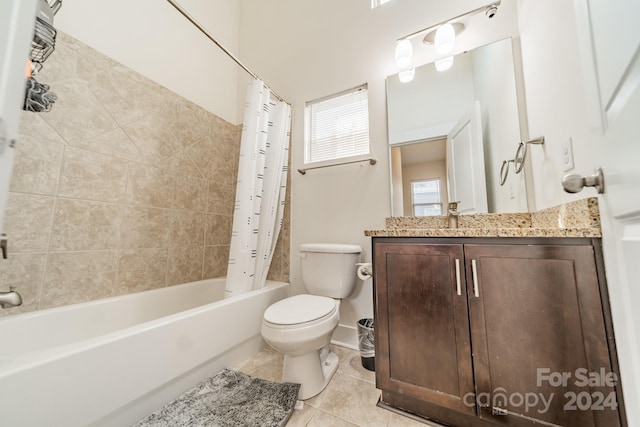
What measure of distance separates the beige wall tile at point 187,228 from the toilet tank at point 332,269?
95cm

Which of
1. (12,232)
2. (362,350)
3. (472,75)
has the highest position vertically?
(472,75)

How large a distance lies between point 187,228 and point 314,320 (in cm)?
130

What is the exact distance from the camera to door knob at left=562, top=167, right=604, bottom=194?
0.54 m

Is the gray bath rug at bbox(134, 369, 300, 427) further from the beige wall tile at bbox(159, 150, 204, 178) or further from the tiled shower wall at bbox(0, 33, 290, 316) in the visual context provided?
the beige wall tile at bbox(159, 150, 204, 178)

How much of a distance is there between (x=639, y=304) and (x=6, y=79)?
1.17 m

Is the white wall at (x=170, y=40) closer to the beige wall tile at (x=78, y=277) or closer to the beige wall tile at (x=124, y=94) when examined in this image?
the beige wall tile at (x=124, y=94)

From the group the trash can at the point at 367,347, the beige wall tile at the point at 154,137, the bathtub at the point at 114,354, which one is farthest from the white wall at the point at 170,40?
the trash can at the point at 367,347

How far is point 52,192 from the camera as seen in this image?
1238 millimetres

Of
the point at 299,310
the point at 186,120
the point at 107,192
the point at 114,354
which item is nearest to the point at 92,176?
the point at 107,192

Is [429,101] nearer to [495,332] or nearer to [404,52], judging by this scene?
[404,52]

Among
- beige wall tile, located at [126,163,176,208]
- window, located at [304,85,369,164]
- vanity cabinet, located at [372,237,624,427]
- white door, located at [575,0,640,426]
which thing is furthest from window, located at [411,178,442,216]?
beige wall tile, located at [126,163,176,208]

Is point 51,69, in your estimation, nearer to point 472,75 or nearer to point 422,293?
point 422,293

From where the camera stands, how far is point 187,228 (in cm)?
186

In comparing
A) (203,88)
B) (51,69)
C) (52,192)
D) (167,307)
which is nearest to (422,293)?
(167,307)
